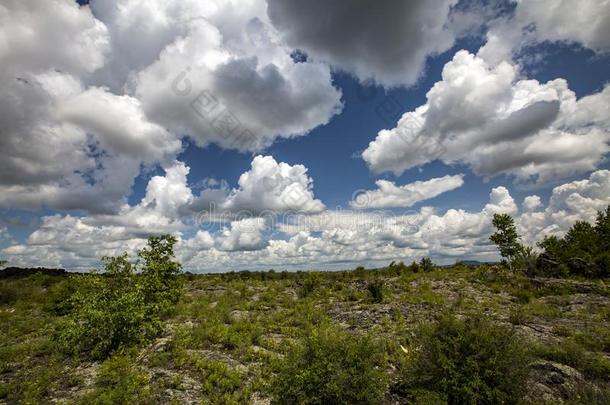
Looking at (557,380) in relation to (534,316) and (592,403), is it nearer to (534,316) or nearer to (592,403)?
(592,403)

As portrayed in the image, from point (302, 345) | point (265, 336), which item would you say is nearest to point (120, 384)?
point (302, 345)

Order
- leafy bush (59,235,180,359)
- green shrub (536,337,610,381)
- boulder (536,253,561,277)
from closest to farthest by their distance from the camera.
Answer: green shrub (536,337,610,381), leafy bush (59,235,180,359), boulder (536,253,561,277)

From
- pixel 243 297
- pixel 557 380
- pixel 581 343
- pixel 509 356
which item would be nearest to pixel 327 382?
pixel 509 356

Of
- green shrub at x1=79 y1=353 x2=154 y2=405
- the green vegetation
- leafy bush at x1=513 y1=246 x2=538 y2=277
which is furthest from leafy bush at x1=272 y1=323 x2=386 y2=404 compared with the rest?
leafy bush at x1=513 y1=246 x2=538 y2=277

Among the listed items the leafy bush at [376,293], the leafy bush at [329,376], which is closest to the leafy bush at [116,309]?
the leafy bush at [329,376]

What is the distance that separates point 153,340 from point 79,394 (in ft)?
13.3

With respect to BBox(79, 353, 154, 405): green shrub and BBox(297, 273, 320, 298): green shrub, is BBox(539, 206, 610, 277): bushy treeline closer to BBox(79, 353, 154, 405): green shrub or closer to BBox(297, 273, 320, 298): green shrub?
BBox(297, 273, 320, 298): green shrub

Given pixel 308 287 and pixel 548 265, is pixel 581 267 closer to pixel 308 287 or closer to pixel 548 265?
pixel 548 265

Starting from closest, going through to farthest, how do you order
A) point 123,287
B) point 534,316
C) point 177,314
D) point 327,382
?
point 327,382
point 123,287
point 534,316
point 177,314

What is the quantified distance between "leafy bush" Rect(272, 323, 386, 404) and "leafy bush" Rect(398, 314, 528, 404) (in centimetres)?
123

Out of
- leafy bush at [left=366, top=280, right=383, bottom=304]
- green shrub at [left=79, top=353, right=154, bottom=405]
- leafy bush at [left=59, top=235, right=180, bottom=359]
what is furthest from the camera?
leafy bush at [left=366, top=280, right=383, bottom=304]

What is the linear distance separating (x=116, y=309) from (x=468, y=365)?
1271 centimetres

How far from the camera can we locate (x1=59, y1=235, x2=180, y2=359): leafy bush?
12.6 meters

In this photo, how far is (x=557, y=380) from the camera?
9297mm
